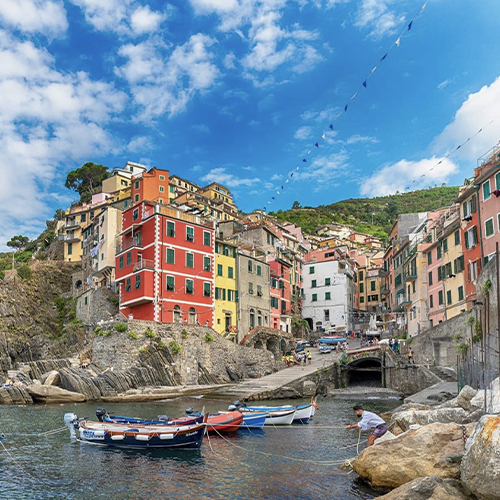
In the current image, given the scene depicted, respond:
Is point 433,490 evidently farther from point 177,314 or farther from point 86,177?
point 86,177

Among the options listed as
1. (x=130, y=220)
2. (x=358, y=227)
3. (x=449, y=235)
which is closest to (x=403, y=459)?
(x=449, y=235)

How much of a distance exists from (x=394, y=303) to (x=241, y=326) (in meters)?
25.2

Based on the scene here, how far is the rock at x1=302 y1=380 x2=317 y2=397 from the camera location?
147ft

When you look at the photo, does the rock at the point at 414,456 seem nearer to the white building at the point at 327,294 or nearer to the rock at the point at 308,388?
the rock at the point at 308,388

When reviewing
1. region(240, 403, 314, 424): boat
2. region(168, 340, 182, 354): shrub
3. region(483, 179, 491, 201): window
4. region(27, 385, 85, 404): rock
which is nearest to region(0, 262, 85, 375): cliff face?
region(27, 385, 85, 404): rock

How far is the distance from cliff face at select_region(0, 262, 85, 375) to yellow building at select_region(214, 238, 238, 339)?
55.0 feet

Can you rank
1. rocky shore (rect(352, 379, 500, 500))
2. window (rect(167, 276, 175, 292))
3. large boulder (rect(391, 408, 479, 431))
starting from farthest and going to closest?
1. window (rect(167, 276, 175, 292))
2. large boulder (rect(391, 408, 479, 431))
3. rocky shore (rect(352, 379, 500, 500))

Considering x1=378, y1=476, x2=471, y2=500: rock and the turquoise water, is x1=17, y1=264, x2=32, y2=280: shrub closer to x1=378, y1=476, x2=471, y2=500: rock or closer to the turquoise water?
the turquoise water

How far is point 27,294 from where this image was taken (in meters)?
68.1

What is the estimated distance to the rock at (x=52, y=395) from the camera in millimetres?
39812

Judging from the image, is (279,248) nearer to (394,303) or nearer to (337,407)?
(394,303)

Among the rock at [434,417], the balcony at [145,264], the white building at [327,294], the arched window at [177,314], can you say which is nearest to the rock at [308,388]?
the arched window at [177,314]

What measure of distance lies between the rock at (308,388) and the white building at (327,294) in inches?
1440

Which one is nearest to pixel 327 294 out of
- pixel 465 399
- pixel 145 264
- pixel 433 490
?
pixel 145 264
